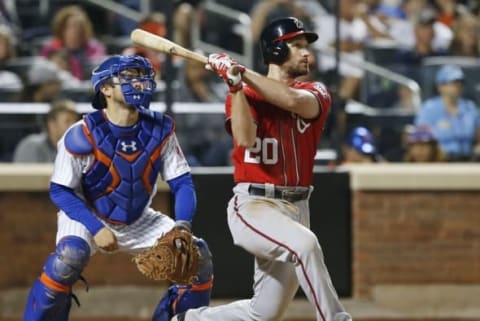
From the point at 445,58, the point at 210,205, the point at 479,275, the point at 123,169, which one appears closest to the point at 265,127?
the point at 123,169

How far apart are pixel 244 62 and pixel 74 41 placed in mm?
1433

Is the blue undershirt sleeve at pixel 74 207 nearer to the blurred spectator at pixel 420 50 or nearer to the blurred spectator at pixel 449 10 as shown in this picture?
the blurred spectator at pixel 420 50

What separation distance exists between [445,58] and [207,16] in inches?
83.9

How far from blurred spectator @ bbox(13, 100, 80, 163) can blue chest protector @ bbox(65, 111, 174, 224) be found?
3.00 metres

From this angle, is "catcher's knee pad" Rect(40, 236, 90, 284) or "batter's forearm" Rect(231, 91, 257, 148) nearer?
"batter's forearm" Rect(231, 91, 257, 148)

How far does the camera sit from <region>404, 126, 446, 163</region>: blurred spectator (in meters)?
11.0

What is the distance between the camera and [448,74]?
1120cm

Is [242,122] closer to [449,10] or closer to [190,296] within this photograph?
[190,296]

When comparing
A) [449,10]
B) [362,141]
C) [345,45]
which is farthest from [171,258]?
[449,10]

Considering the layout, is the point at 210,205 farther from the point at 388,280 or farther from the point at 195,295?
the point at 195,295

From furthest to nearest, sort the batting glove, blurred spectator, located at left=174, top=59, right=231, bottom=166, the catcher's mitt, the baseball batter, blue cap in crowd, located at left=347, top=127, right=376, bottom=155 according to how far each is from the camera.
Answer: blue cap in crowd, located at left=347, top=127, right=376, bottom=155 < blurred spectator, located at left=174, top=59, right=231, bottom=166 < the catcher's mitt < the baseball batter < the batting glove

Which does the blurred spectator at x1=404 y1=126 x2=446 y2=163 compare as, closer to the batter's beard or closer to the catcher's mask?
the batter's beard

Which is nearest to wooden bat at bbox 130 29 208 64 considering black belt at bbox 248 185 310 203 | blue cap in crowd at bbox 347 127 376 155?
black belt at bbox 248 185 310 203

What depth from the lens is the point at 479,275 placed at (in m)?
10.6
